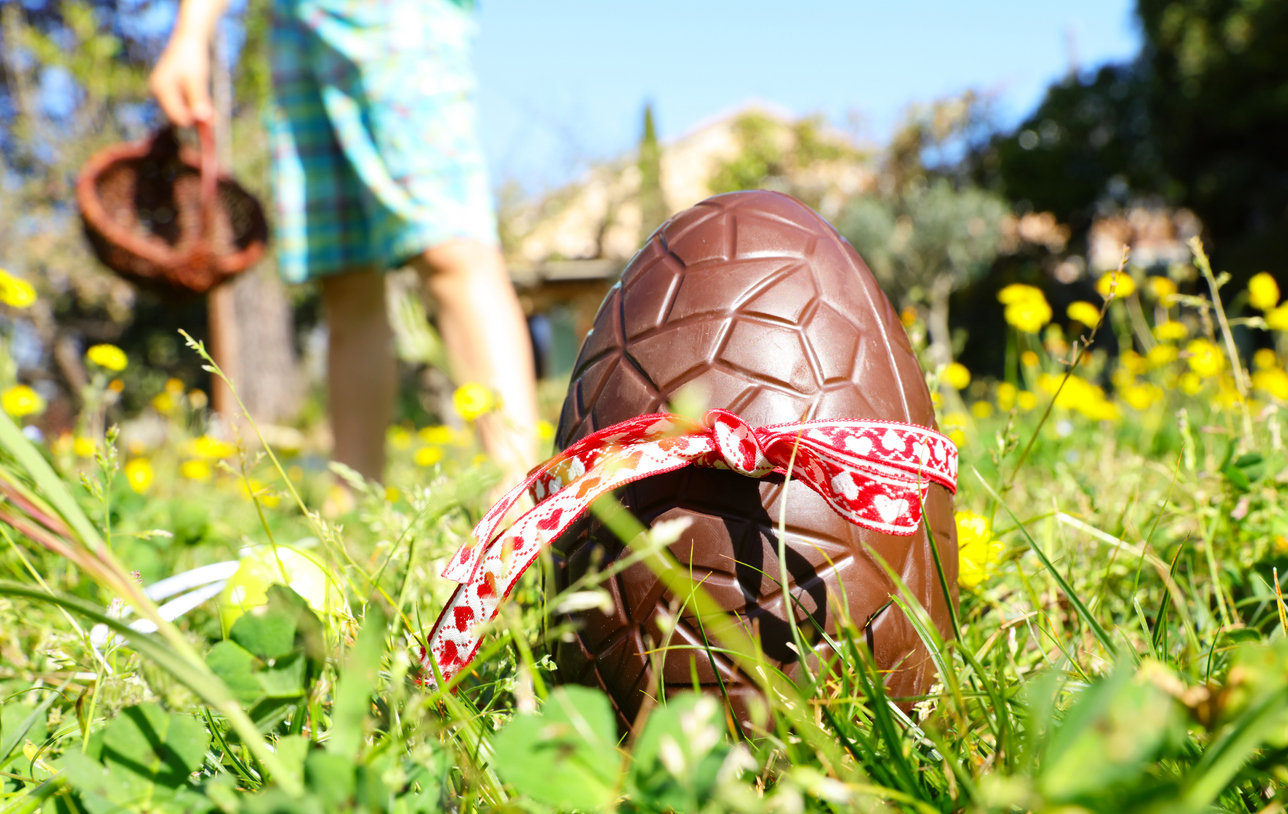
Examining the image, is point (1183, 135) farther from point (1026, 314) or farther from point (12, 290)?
point (12, 290)

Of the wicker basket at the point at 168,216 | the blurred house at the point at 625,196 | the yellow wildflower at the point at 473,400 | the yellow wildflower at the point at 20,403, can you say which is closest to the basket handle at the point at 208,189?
the wicker basket at the point at 168,216

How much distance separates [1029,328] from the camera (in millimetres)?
1937

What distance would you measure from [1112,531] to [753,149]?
74.0 feet

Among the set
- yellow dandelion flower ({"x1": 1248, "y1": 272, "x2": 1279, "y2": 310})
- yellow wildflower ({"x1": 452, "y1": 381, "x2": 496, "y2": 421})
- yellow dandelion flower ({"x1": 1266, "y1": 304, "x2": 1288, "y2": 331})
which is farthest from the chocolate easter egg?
yellow dandelion flower ({"x1": 1248, "y1": 272, "x2": 1279, "y2": 310})

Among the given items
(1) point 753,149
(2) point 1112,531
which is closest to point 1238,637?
(2) point 1112,531

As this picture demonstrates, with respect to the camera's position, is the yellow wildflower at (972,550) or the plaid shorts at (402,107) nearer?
the yellow wildflower at (972,550)

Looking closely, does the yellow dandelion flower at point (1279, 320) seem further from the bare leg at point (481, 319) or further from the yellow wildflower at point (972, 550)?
→ the bare leg at point (481, 319)

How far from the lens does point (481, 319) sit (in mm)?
2223

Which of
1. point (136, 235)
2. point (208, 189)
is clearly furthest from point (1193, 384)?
point (136, 235)

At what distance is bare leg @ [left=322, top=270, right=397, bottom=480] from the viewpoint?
2.62 m

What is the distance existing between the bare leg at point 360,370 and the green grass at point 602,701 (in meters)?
1.05

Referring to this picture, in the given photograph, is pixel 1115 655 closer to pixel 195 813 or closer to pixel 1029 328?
pixel 195 813

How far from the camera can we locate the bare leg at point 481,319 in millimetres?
2191

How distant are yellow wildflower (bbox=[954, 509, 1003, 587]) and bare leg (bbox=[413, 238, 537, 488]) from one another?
4.33ft
